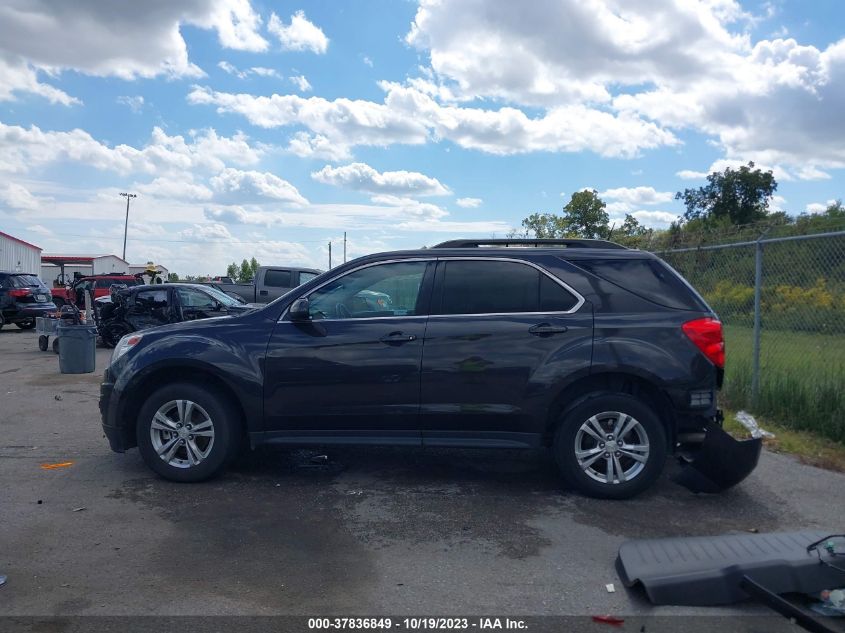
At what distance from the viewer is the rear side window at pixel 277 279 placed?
20.4 m

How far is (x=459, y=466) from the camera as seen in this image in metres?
6.61

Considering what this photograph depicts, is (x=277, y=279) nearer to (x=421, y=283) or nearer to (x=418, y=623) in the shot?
(x=421, y=283)

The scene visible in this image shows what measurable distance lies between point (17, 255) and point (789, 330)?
167 ft

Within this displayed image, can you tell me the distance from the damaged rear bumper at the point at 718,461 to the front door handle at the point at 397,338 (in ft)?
7.69

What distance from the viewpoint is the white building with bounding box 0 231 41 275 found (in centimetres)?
4559

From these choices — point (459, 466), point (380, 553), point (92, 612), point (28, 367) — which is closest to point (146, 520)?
point (92, 612)

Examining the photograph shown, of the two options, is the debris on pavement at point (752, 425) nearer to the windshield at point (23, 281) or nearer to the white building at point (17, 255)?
the windshield at point (23, 281)

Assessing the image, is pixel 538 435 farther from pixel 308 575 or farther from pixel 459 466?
pixel 308 575

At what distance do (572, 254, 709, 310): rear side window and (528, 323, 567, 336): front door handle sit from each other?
56 centimetres

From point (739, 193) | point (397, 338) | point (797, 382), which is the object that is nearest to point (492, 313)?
point (397, 338)

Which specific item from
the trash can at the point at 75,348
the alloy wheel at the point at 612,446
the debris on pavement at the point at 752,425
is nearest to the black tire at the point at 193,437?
the alloy wheel at the point at 612,446

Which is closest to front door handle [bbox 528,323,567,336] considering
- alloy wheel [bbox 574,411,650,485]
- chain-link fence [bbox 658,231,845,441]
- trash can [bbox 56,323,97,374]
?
alloy wheel [bbox 574,411,650,485]

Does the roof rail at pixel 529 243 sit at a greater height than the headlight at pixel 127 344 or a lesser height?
greater

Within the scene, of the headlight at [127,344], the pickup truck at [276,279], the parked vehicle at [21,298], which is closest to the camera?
the headlight at [127,344]
